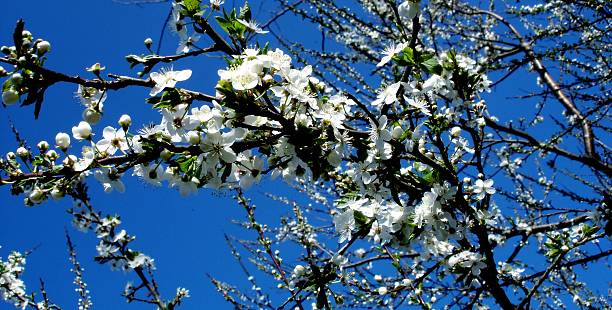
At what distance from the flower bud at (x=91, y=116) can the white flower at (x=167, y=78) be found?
21 cm

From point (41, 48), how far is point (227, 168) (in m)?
0.62

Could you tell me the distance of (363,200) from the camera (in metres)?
1.85

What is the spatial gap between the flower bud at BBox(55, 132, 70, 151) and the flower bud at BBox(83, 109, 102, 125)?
0.08m

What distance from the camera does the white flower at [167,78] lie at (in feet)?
4.84

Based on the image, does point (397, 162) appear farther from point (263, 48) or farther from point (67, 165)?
point (67, 165)

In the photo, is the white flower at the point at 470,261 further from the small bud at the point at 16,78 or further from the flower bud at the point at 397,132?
the small bud at the point at 16,78

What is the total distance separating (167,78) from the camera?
1503 millimetres

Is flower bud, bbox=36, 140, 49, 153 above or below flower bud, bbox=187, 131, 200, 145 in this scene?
above

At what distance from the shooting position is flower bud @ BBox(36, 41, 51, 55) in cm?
137

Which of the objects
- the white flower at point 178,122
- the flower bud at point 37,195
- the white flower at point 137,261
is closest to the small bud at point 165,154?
the white flower at point 178,122

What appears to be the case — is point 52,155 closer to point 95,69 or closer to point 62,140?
point 62,140

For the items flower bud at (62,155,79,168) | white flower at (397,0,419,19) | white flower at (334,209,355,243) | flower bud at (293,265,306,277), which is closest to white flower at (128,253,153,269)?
flower bud at (293,265,306,277)

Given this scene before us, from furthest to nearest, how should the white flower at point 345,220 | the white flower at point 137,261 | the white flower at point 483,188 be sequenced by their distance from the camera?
1. the white flower at point 137,261
2. the white flower at point 483,188
3. the white flower at point 345,220

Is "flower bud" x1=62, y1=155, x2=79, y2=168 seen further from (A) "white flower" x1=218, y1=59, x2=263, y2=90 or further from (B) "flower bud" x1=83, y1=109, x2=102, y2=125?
(A) "white flower" x1=218, y1=59, x2=263, y2=90
